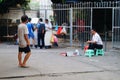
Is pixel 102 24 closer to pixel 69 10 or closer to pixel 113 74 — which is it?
pixel 69 10

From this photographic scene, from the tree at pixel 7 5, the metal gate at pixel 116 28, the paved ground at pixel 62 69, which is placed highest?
the tree at pixel 7 5

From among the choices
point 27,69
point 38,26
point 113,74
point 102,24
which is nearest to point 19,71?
point 27,69

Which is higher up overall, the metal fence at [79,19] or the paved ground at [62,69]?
the metal fence at [79,19]

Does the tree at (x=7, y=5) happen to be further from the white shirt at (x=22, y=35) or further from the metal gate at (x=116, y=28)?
the white shirt at (x=22, y=35)

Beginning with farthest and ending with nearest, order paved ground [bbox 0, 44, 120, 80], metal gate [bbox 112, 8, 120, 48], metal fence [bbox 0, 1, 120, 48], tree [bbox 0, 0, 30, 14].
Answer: tree [bbox 0, 0, 30, 14], metal fence [bbox 0, 1, 120, 48], metal gate [bbox 112, 8, 120, 48], paved ground [bbox 0, 44, 120, 80]

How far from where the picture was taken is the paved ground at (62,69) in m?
12.4

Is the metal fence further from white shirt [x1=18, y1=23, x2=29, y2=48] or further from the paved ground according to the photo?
white shirt [x1=18, y1=23, x2=29, y2=48]

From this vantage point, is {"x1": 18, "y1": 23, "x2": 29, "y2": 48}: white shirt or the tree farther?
the tree

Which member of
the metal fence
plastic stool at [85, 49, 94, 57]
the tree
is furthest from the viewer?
the tree

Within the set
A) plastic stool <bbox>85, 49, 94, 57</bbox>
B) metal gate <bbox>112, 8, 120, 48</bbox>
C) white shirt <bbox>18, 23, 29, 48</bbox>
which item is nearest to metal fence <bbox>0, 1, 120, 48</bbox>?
metal gate <bbox>112, 8, 120, 48</bbox>

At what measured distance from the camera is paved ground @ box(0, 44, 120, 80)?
1236cm

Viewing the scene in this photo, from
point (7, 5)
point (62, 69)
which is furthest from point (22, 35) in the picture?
point (7, 5)

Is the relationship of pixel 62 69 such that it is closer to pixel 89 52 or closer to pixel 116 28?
pixel 89 52

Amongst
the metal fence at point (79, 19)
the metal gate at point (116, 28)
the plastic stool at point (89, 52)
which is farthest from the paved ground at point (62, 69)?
the metal fence at point (79, 19)
